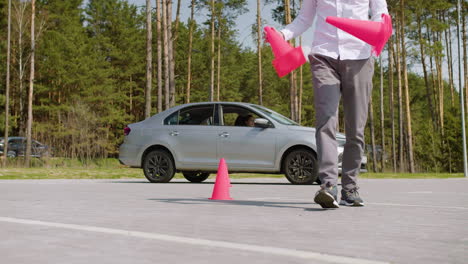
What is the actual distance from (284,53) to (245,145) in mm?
6375

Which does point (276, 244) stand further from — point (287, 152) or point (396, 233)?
point (287, 152)

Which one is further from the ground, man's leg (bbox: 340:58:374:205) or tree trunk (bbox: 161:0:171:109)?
tree trunk (bbox: 161:0:171:109)

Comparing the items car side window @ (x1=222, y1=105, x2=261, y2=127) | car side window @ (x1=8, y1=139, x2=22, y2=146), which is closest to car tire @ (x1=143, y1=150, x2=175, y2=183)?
car side window @ (x1=222, y1=105, x2=261, y2=127)

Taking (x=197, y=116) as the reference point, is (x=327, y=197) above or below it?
below

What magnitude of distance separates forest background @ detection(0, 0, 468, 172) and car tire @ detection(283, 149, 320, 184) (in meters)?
19.8

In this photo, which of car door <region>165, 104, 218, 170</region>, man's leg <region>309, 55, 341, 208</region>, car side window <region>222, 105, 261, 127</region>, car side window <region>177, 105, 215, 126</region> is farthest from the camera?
car side window <region>177, 105, 215, 126</region>

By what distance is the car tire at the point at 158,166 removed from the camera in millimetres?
13953

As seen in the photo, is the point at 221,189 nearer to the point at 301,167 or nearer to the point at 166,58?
the point at 301,167

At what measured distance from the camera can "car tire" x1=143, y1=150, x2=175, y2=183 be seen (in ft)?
45.8

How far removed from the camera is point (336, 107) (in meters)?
6.79

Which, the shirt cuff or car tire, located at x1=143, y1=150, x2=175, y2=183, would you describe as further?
car tire, located at x1=143, y1=150, x2=175, y2=183

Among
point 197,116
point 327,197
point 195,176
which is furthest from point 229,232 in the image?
point 195,176

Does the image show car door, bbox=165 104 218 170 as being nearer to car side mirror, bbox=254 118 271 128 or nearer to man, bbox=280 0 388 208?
car side mirror, bbox=254 118 271 128

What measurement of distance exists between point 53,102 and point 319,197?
197 ft
